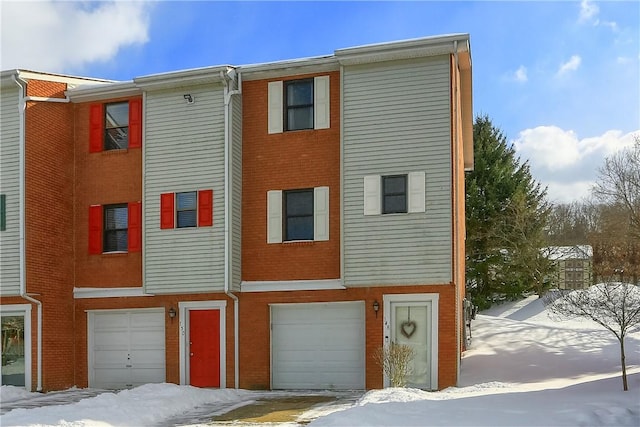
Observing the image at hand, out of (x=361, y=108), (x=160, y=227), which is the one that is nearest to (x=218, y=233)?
(x=160, y=227)

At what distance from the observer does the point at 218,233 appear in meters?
16.9

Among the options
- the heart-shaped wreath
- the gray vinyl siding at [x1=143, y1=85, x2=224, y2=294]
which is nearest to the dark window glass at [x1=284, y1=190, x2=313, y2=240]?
the gray vinyl siding at [x1=143, y1=85, x2=224, y2=294]

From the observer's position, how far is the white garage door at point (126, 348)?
59.1 feet

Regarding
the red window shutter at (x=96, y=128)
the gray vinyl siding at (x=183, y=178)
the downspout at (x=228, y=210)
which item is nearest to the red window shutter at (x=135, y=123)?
the gray vinyl siding at (x=183, y=178)

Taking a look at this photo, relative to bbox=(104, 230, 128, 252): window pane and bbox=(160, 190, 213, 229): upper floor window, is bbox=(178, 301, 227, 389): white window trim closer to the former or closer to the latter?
bbox=(160, 190, 213, 229): upper floor window

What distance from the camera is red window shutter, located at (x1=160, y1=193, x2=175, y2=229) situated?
56.9 feet

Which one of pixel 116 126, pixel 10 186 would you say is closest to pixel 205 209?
pixel 116 126

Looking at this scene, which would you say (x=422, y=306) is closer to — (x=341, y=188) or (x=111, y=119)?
(x=341, y=188)

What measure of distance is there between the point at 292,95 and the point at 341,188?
3.01m

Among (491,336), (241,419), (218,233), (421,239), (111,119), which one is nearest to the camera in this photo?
(241,419)

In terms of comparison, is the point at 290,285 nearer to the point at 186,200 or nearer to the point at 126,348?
the point at 186,200

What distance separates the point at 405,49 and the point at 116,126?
8327 millimetres

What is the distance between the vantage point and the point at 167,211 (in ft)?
57.1

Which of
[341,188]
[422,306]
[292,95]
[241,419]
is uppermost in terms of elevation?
[292,95]
